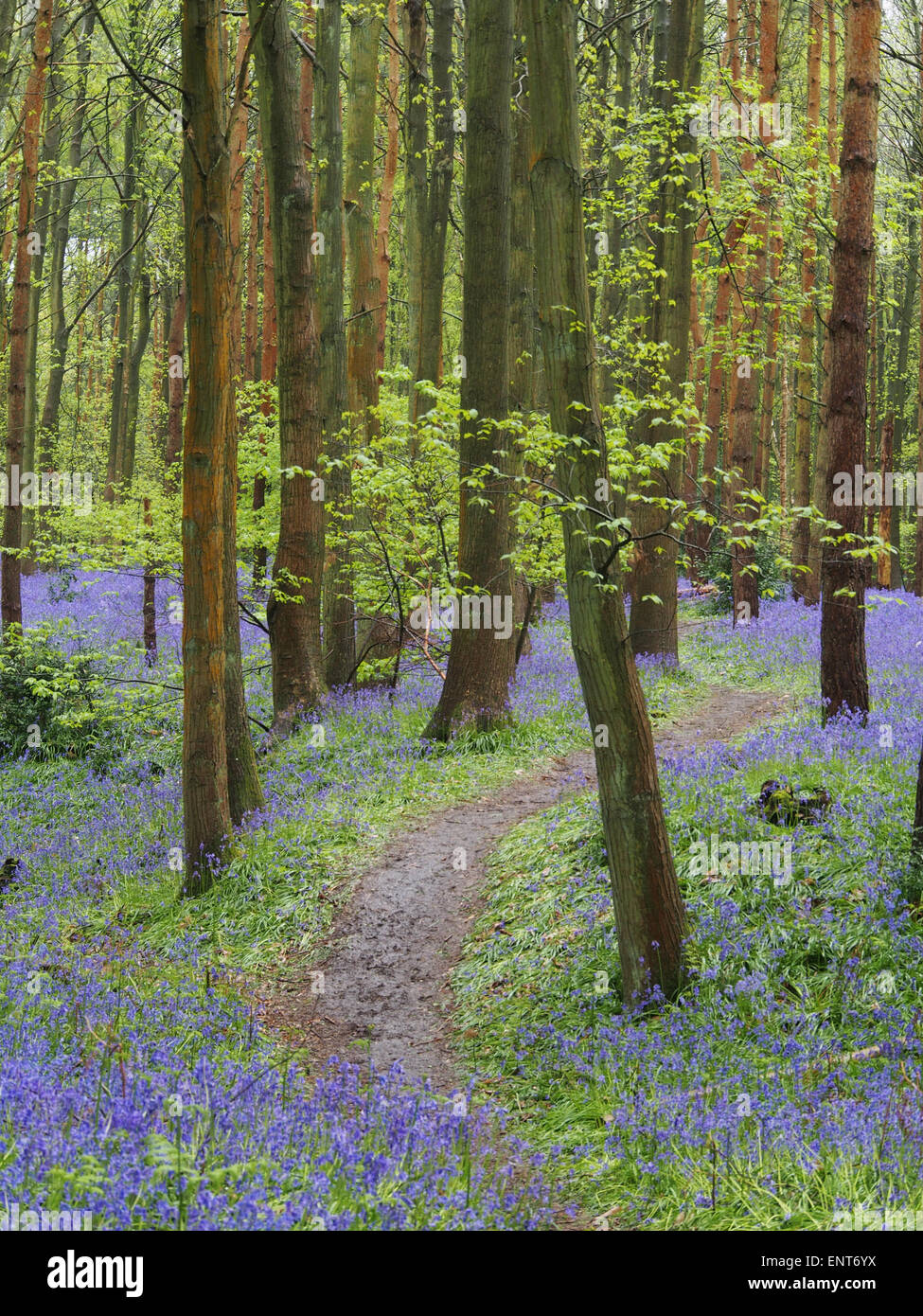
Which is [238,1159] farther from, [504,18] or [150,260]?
[150,260]

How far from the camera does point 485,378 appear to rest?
11820 mm

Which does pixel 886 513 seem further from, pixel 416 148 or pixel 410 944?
pixel 410 944

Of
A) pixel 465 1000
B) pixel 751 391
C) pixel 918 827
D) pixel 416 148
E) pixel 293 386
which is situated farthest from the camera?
pixel 751 391

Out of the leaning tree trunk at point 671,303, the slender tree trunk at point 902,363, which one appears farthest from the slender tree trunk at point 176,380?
the slender tree trunk at point 902,363

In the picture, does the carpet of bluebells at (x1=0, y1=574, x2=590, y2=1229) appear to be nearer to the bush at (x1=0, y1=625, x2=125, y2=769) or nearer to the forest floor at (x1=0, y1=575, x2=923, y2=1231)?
the forest floor at (x1=0, y1=575, x2=923, y2=1231)

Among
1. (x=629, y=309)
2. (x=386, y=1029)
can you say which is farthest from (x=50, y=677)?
(x=629, y=309)

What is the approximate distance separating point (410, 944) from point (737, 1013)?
3046 millimetres

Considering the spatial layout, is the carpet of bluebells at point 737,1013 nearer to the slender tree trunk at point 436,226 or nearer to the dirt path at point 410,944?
the dirt path at point 410,944

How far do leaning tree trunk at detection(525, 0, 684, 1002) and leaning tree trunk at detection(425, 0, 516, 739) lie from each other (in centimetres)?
482

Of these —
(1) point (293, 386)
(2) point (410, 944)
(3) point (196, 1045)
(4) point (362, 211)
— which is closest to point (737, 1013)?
(2) point (410, 944)

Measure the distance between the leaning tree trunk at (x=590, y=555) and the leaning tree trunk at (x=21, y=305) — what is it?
10945mm

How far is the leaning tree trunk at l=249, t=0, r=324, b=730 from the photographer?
1138 centimetres

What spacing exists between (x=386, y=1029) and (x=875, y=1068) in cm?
322

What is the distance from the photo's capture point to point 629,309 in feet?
75.4
